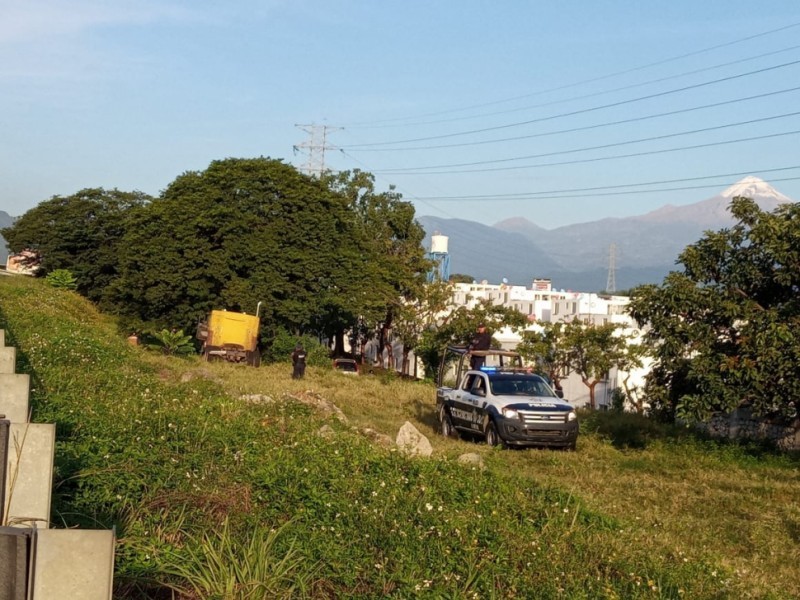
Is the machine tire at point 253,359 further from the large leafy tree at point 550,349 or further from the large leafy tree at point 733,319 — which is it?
the large leafy tree at point 733,319

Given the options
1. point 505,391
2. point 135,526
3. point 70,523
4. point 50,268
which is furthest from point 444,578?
point 50,268

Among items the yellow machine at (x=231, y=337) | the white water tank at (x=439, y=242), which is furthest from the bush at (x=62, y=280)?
the white water tank at (x=439, y=242)

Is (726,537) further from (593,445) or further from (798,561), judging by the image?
(593,445)

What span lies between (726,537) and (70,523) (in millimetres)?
7886

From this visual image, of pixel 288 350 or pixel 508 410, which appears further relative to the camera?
pixel 288 350

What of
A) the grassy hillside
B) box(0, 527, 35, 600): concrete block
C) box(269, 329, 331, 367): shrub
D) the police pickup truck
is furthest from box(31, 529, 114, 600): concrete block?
box(269, 329, 331, 367): shrub

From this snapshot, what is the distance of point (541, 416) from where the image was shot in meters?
20.0

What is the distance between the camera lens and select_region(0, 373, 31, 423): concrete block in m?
9.10

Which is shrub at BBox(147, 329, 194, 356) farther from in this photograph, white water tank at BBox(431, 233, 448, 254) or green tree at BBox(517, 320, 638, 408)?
white water tank at BBox(431, 233, 448, 254)

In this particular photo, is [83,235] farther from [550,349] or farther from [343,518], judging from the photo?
[343,518]

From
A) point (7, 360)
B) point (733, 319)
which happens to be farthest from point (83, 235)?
point (7, 360)

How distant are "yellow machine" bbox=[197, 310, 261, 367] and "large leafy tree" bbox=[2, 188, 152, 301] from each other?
89.7 feet

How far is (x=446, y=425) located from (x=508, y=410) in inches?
136

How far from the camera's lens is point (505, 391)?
21266 millimetres
